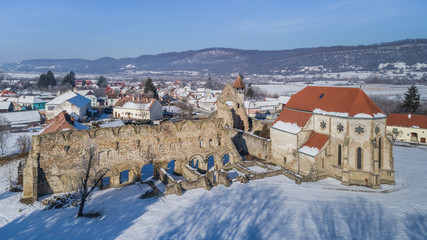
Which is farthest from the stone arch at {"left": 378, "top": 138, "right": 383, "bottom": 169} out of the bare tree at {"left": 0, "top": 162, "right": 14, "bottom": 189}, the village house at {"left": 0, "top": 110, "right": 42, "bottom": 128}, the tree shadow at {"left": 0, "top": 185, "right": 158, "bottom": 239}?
the village house at {"left": 0, "top": 110, "right": 42, "bottom": 128}

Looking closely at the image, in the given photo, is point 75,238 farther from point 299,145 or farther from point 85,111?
point 85,111

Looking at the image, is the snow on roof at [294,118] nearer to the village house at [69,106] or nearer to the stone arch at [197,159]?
the stone arch at [197,159]

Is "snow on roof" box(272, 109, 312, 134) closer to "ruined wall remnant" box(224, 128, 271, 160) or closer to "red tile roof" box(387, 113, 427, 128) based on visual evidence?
"ruined wall remnant" box(224, 128, 271, 160)

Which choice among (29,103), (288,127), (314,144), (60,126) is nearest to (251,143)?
(288,127)

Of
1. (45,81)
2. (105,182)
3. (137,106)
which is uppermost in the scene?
(45,81)

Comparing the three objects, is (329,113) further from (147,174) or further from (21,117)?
(21,117)

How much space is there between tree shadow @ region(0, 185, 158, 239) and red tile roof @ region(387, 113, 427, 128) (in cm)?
4452

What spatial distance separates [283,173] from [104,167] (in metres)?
17.8

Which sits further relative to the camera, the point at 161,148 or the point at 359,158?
the point at 161,148

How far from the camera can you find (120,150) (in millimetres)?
29906

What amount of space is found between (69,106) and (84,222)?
169 feet

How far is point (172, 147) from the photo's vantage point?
3278 cm

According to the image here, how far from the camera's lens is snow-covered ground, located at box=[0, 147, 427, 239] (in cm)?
1891

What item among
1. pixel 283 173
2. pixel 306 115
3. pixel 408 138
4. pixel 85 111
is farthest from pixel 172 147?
pixel 85 111
